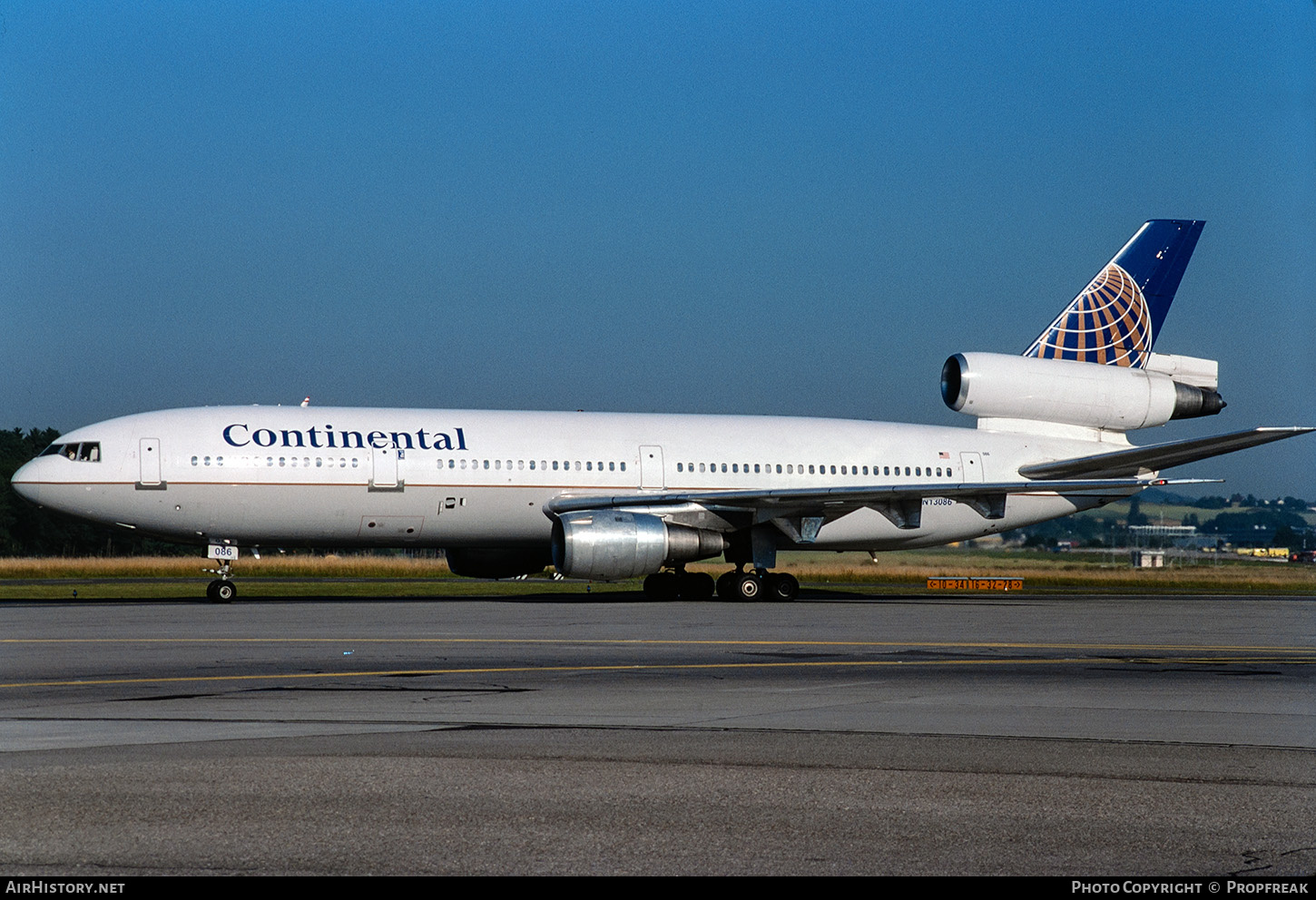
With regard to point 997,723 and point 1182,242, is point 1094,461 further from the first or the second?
point 997,723

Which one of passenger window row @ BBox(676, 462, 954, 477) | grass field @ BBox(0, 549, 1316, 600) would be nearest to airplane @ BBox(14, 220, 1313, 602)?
passenger window row @ BBox(676, 462, 954, 477)

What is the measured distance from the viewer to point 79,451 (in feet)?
91.4

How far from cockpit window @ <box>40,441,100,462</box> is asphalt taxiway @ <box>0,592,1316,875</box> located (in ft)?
31.3

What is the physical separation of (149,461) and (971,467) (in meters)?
19.4

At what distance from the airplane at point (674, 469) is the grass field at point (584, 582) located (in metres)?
4.52

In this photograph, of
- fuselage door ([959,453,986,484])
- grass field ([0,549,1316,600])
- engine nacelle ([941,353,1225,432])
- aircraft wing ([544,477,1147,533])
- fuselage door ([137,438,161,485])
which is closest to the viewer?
fuselage door ([137,438,161,485])

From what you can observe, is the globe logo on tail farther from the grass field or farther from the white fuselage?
the grass field

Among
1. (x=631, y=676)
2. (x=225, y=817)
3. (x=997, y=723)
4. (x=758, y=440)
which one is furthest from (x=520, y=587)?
(x=225, y=817)

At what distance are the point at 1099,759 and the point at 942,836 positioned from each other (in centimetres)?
285

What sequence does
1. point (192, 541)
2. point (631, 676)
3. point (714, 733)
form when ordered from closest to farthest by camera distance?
point (714, 733) → point (631, 676) → point (192, 541)

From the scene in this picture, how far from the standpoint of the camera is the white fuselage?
2773cm

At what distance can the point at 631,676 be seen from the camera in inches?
563

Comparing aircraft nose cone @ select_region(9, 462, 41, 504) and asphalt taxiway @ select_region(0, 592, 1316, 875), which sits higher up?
aircraft nose cone @ select_region(9, 462, 41, 504)

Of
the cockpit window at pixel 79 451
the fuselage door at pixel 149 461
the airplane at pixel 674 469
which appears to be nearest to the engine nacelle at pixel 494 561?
the airplane at pixel 674 469
